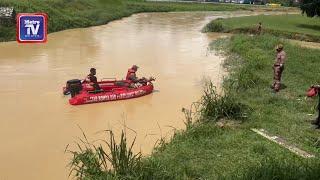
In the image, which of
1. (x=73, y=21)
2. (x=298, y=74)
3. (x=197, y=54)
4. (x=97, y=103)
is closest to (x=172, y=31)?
(x=73, y=21)

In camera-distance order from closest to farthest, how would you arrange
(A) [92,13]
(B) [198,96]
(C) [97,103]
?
(C) [97,103] < (B) [198,96] < (A) [92,13]

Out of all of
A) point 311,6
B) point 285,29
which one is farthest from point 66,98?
point 311,6

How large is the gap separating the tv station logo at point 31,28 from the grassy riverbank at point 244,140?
11.6 feet

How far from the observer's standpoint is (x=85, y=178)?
313 inches

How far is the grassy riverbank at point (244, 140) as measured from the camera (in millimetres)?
7941

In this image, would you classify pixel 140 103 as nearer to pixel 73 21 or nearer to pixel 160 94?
pixel 160 94

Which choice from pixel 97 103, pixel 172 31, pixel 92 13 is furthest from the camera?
pixel 92 13

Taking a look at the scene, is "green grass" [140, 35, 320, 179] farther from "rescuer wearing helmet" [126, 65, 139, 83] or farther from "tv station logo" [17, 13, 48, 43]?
"tv station logo" [17, 13, 48, 43]

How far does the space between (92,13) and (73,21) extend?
4496mm

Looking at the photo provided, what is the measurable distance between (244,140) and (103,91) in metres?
7.10

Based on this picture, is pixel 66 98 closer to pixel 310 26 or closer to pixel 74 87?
pixel 74 87

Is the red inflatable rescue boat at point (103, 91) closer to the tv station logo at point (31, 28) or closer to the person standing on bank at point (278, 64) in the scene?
the person standing on bank at point (278, 64)

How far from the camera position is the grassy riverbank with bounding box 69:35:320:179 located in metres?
7.94

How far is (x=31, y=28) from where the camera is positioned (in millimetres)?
4688
